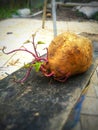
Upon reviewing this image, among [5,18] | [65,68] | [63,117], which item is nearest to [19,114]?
[63,117]

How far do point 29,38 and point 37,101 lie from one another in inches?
159

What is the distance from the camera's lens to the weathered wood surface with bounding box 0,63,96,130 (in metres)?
1.27

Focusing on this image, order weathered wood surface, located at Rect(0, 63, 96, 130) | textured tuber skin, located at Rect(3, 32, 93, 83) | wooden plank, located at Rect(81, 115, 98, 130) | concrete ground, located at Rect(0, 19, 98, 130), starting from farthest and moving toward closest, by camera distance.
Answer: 1. concrete ground, located at Rect(0, 19, 98, 130)
2. wooden plank, located at Rect(81, 115, 98, 130)
3. textured tuber skin, located at Rect(3, 32, 93, 83)
4. weathered wood surface, located at Rect(0, 63, 96, 130)

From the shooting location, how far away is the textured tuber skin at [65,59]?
5.54 feet

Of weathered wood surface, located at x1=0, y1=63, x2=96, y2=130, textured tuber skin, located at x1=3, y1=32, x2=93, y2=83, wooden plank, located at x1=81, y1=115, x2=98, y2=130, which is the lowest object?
wooden plank, located at x1=81, y1=115, x2=98, y2=130

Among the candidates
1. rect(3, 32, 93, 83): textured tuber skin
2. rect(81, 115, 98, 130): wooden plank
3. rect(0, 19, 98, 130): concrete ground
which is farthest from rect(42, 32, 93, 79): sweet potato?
rect(81, 115, 98, 130): wooden plank

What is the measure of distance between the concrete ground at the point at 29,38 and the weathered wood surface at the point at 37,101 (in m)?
0.34

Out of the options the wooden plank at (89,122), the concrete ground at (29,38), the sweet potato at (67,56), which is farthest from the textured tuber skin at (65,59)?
the wooden plank at (89,122)

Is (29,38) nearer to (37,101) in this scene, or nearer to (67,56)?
(67,56)

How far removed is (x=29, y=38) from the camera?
542 cm

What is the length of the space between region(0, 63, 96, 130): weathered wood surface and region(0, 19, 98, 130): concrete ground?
34 cm

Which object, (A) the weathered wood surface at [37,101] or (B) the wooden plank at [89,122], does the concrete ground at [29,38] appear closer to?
(B) the wooden plank at [89,122]

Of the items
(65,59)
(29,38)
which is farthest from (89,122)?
(29,38)

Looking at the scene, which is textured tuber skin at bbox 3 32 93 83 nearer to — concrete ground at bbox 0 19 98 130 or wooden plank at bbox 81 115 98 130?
concrete ground at bbox 0 19 98 130
